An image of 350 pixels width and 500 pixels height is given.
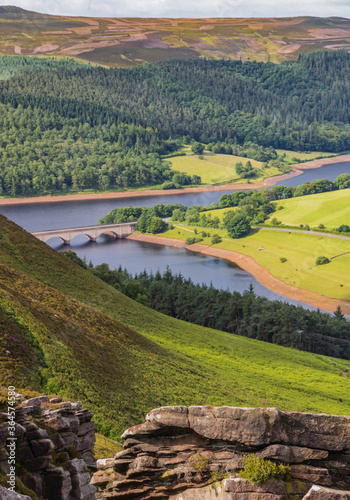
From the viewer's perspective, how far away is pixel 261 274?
343ft

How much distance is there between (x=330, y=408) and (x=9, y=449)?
28461mm

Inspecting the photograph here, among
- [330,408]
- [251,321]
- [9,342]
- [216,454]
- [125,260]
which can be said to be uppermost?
[216,454]

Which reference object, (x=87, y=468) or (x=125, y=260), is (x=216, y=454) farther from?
(x=125, y=260)

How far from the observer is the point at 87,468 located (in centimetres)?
1298

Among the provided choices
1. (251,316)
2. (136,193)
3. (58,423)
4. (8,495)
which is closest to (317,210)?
(136,193)

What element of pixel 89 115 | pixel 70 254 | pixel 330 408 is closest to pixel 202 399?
pixel 330 408

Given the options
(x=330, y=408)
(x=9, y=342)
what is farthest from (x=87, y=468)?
(x=330, y=408)

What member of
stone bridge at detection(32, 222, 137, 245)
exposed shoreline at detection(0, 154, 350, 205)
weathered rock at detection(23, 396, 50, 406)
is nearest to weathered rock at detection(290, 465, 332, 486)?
weathered rock at detection(23, 396, 50, 406)

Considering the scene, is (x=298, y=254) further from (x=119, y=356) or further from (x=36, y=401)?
(x=36, y=401)

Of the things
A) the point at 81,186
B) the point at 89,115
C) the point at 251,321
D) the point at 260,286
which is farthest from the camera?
the point at 89,115

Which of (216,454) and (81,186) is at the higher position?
(216,454)

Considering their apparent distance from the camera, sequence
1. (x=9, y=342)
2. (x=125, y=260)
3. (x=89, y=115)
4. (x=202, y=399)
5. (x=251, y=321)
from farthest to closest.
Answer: (x=89, y=115)
(x=125, y=260)
(x=251, y=321)
(x=202, y=399)
(x=9, y=342)

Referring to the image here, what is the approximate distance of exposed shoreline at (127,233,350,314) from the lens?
9151 centimetres

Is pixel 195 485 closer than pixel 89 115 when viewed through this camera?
Yes
